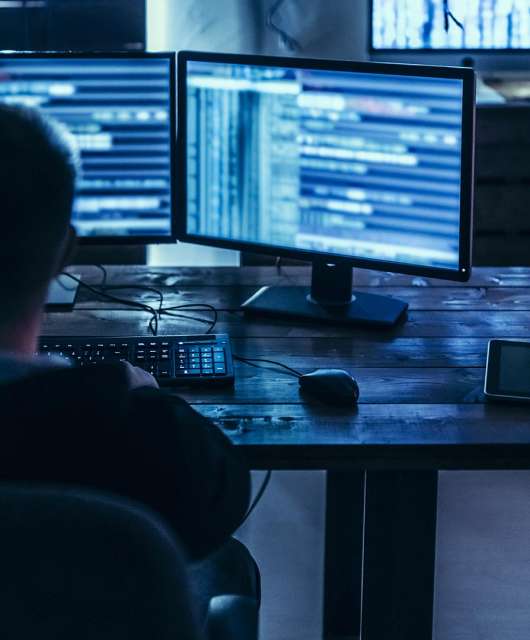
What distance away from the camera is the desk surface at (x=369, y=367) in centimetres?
145

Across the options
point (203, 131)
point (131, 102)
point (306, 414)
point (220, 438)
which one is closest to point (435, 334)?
point (306, 414)

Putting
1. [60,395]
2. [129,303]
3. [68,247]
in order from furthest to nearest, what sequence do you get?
[129,303] → [68,247] → [60,395]

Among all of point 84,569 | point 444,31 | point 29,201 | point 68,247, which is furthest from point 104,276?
point 444,31

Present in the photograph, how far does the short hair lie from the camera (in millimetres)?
968

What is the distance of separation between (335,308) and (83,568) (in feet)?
3.75

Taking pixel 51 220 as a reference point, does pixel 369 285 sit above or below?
below

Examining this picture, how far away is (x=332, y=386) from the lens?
5.20ft

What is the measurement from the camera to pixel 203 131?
2.01 metres

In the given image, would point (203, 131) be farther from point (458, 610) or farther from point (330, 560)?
point (458, 610)

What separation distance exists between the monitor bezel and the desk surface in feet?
0.38

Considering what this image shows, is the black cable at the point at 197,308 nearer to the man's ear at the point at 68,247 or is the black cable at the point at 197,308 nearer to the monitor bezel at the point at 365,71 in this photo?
the monitor bezel at the point at 365,71

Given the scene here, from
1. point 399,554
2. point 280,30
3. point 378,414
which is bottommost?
point 399,554

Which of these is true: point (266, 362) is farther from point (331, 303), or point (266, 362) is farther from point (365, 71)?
point (365, 71)

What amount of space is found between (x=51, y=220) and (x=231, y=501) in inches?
12.8
